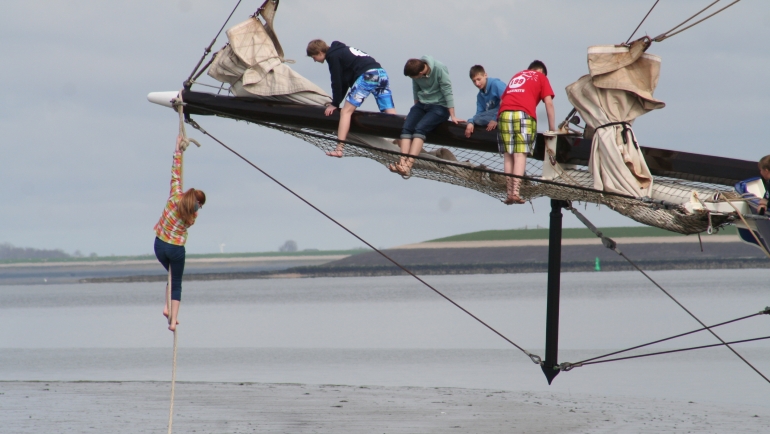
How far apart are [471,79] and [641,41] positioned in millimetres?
2121

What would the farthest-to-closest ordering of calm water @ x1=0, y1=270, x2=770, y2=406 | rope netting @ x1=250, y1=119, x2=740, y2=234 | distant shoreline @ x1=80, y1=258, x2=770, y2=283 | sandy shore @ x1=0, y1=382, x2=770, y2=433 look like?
distant shoreline @ x1=80, y1=258, x2=770, y2=283 < calm water @ x1=0, y1=270, x2=770, y2=406 < sandy shore @ x1=0, y1=382, x2=770, y2=433 < rope netting @ x1=250, y1=119, x2=740, y2=234

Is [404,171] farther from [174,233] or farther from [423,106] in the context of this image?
[174,233]

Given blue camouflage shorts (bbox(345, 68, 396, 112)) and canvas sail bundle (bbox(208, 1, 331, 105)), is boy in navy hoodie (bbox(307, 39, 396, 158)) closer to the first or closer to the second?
blue camouflage shorts (bbox(345, 68, 396, 112))

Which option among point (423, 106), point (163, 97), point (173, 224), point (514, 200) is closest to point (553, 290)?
point (514, 200)

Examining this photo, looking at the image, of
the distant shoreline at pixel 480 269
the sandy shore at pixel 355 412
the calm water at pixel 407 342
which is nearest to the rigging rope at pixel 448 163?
the sandy shore at pixel 355 412

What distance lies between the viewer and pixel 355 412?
14.1 metres

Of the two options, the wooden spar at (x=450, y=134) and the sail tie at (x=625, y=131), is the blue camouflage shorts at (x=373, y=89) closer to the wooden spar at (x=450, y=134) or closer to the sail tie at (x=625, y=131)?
the wooden spar at (x=450, y=134)

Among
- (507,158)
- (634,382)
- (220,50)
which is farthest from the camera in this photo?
(634,382)

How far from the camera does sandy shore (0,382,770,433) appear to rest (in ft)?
42.3

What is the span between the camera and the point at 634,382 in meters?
17.6

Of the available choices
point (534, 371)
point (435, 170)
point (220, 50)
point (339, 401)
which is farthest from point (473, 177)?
point (534, 371)

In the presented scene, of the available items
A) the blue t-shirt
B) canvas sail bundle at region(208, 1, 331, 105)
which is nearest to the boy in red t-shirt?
the blue t-shirt

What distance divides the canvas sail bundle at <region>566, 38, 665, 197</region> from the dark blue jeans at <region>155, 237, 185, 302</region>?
13.6ft

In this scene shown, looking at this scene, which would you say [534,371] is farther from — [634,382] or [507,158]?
[507,158]
